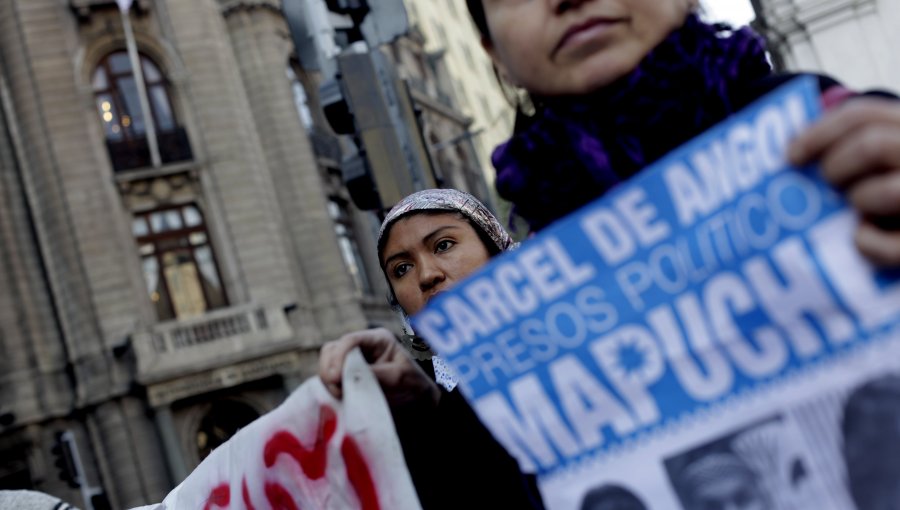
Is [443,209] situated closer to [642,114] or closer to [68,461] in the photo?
[642,114]

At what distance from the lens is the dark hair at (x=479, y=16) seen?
1.45 m

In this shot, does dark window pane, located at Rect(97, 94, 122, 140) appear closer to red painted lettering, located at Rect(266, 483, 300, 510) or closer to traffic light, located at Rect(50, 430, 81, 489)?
traffic light, located at Rect(50, 430, 81, 489)

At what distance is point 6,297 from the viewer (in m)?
18.2

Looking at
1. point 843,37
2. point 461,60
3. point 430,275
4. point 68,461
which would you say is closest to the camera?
point 430,275

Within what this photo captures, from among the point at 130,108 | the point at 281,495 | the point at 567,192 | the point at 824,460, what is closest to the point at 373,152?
the point at 281,495

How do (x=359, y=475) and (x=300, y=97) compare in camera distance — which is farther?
(x=300, y=97)

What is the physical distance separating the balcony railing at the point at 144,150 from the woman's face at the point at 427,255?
58.8 feet

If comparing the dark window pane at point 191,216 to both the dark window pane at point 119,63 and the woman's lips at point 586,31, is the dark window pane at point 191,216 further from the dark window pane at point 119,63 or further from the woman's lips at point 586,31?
the woman's lips at point 586,31

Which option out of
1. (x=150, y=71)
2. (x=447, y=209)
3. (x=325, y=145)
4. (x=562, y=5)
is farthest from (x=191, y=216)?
(x=562, y=5)

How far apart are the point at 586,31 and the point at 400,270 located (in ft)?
4.01

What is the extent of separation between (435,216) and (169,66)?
1886cm

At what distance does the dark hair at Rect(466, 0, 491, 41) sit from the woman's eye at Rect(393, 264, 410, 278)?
946 millimetres

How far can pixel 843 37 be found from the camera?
25.9 ft

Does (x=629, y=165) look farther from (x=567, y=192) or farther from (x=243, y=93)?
(x=243, y=93)
